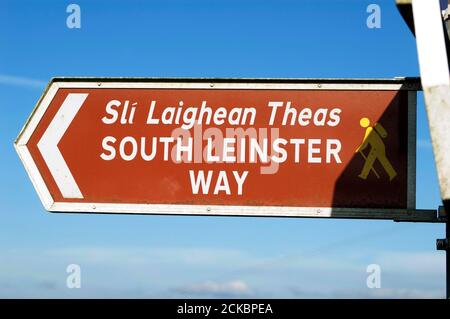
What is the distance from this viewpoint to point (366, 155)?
5.97m

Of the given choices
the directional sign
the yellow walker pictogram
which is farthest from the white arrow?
the yellow walker pictogram

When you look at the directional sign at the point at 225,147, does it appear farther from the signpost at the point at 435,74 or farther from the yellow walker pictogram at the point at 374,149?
the signpost at the point at 435,74

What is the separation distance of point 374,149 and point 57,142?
270 centimetres

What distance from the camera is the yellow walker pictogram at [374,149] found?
5.94 metres

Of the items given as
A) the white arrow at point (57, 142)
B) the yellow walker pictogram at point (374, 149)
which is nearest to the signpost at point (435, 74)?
the yellow walker pictogram at point (374, 149)

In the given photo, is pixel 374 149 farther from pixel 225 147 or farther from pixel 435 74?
pixel 435 74

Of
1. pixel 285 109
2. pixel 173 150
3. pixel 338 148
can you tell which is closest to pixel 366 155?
pixel 338 148

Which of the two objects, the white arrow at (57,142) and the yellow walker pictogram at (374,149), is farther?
the white arrow at (57,142)

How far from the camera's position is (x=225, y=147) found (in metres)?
6.10

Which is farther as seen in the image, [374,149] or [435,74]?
[374,149]

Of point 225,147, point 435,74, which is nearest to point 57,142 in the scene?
point 225,147

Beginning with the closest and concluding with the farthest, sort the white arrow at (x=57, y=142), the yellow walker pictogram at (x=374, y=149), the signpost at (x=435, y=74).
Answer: the signpost at (x=435, y=74)
the yellow walker pictogram at (x=374, y=149)
the white arrow at (x=57, y=142)
